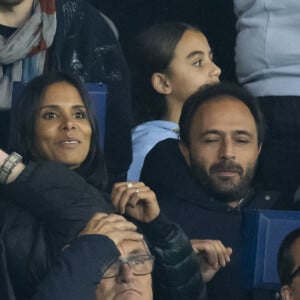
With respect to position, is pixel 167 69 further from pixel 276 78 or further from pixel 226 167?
pixel 226 167

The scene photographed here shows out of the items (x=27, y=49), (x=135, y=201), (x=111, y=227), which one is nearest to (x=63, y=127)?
(x=27, y=49)

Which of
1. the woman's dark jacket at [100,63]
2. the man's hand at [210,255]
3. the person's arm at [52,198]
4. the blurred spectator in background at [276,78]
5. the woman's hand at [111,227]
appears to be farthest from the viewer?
the blurred spectator in background at [276,78]

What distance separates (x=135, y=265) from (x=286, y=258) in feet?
1.78

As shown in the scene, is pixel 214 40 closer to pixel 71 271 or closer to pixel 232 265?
pixel 232 265

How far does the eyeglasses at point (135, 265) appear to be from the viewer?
4293 millimetres

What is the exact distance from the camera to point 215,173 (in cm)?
504

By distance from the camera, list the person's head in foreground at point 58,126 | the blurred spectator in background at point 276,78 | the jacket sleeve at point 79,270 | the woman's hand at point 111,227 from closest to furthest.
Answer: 1. the jacket sleeve at point 79,270
2. the woman's hand at point 111,227
3. the person's head in foreground at point 58,126
4. the blurred spectator in background at point 276,78

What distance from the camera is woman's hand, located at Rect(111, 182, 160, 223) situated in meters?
4.41

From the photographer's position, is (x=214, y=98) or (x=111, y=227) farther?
(x=214, y=98)

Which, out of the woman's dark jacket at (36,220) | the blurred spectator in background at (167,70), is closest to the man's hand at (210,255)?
the woman's dark jacket at (36,220)

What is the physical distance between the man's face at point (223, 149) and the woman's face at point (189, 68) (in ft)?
1.96

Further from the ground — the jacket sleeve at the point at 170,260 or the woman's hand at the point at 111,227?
the woman's hand at the point at 111,227

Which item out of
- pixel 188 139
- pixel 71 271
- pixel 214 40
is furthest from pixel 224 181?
pixel 214 40

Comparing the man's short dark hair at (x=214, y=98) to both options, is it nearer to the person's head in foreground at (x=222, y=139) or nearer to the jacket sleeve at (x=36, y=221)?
the person's head in foreground at (x=222, y=139)
